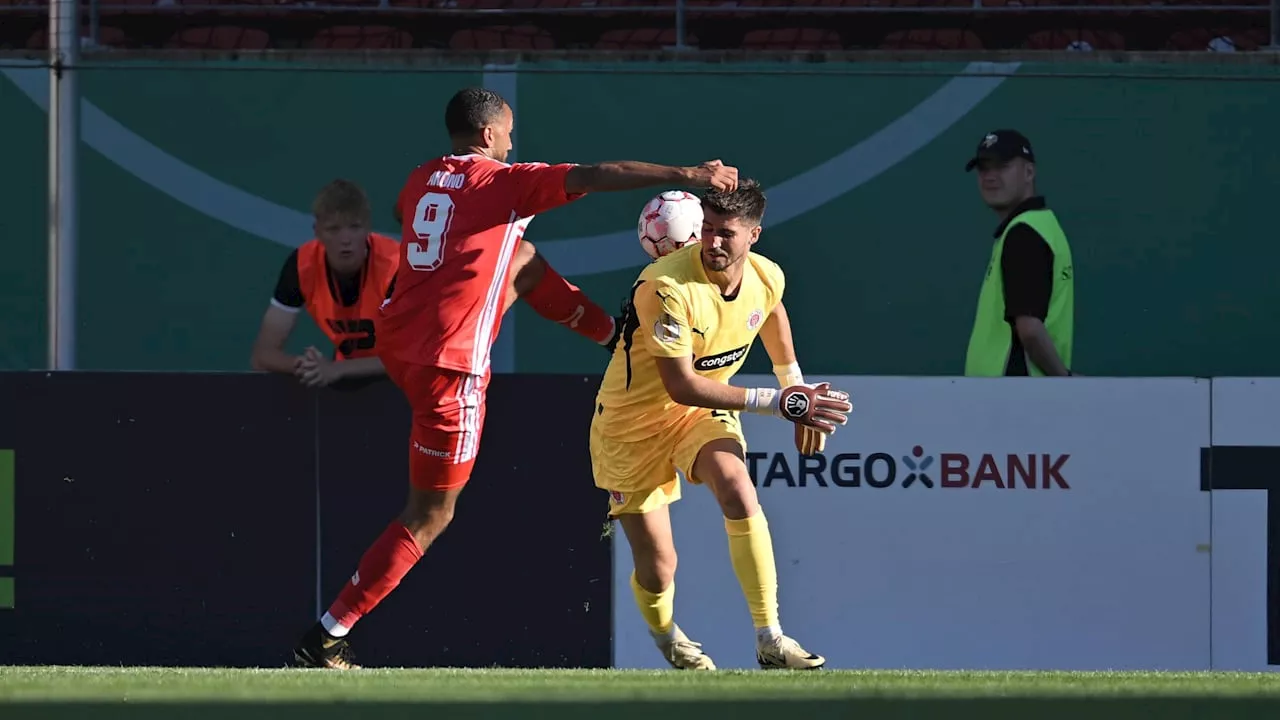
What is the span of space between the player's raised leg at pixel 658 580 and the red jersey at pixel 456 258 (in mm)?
806

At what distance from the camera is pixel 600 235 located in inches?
410

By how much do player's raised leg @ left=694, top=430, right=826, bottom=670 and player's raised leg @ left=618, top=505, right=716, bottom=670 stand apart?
419 millimetres

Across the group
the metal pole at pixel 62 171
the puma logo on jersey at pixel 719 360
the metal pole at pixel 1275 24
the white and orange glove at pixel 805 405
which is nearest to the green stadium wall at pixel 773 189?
the metal pole at pixel 1275 24

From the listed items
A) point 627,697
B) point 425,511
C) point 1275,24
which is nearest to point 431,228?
point 425,511

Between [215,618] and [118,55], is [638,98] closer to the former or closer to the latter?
[118,55]

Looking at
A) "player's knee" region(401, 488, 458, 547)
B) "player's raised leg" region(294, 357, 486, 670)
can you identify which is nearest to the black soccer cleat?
"player's raised leg" region(294, 357, 486, 670)

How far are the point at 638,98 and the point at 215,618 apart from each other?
183 inches

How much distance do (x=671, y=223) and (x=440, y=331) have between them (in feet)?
3.16

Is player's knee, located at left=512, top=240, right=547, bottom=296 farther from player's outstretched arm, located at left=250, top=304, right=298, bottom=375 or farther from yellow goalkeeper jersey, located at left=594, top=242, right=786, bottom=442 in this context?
player's outstretched arm, located at left=250, top=304, right=298, bottom=375

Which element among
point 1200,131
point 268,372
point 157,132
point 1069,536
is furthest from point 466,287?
point 1200,131

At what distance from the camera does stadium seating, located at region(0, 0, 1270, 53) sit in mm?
10609

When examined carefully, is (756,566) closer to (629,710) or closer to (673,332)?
(673,332)

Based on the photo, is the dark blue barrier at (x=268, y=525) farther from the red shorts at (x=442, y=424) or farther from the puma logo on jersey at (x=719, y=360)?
the puma logo on jersey at (x=719, y=360)

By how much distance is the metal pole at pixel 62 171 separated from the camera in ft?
27.9
